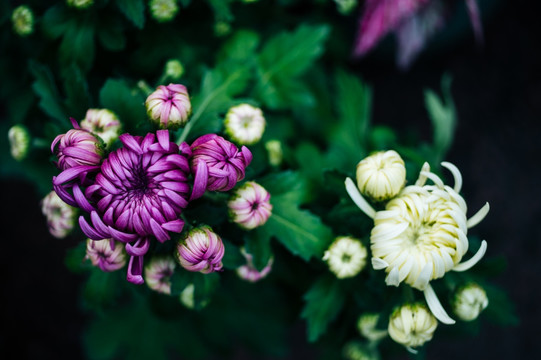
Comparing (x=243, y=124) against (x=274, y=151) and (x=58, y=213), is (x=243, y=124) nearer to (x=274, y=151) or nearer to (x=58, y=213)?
(x=274, y=151)

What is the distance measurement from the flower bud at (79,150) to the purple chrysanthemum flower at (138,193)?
0.12 ft

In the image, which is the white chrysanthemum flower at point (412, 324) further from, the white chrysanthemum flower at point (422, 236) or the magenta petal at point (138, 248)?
the magenta petal at point (138, 248)

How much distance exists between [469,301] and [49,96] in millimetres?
1216

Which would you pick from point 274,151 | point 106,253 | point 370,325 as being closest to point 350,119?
point 274,151

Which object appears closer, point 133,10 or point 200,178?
point 200,178

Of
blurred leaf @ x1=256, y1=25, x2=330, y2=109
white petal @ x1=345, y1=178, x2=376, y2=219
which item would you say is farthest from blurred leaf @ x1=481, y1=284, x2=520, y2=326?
blurred leaf @ x1=256, y1=25, x2=330, y2=109

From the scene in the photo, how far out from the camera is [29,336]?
2.72m

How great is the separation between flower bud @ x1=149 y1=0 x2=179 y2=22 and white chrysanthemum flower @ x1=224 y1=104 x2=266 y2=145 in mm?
363

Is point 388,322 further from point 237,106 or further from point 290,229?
point 237,106

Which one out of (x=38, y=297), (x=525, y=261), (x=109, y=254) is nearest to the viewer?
(x=109, y=254)

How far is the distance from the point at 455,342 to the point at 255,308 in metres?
1.12

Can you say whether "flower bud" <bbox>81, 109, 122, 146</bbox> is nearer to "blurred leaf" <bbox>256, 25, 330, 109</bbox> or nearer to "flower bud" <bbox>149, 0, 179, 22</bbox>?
"flower bud" <bbox>149, 0, 179, 22</bbox>

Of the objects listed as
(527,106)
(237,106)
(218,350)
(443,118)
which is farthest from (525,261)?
(237,106)

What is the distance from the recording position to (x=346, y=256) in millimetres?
1330
